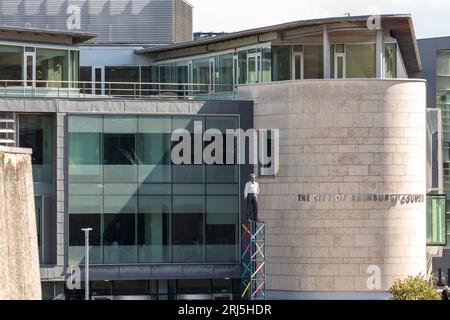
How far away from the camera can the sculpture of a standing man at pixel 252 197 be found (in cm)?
5300

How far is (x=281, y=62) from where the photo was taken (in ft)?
187

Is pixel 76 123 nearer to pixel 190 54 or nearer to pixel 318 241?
pixel 318 241

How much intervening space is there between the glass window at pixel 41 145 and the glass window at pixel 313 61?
10689mm

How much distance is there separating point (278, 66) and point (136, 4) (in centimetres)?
2743

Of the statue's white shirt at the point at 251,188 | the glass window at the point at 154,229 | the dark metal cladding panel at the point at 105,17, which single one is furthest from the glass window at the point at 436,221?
the dark metal cladding panel at the point at 105,17

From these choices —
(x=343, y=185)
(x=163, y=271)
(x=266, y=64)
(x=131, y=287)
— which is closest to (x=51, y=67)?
(x=266, y=64)

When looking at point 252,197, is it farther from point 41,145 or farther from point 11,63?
point 11,63

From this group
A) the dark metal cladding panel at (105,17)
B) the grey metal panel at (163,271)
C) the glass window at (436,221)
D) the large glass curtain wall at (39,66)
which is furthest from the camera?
the dark metal cladding panel at (105,17)

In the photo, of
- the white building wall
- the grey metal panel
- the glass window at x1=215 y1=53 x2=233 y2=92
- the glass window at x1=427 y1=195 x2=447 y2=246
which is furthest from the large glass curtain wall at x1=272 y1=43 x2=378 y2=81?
the white building wall

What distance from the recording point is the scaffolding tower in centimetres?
5394

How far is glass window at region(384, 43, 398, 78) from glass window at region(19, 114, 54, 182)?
45.8 ft

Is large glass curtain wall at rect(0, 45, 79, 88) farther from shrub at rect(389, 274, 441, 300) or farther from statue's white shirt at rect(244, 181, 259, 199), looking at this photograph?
shrub at rect(389, 274, 441, 300)

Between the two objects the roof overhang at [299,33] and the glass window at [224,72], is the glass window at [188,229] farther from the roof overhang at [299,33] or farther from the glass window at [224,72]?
the glass window at [224,72]

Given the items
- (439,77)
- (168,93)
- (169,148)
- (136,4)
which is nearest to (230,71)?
(168,93)
